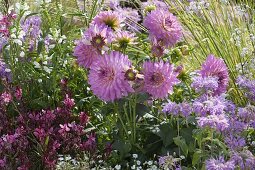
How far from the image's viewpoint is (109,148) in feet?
8.10

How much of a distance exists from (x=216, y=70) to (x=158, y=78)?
0.94 ft

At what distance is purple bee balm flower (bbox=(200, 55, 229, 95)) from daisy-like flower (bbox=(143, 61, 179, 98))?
7.2 inches

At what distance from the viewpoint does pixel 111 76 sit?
2279mm

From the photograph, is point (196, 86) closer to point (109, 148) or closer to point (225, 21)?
point (109, 148)

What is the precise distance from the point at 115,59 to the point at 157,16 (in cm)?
33

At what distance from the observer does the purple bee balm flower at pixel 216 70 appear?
2449mm

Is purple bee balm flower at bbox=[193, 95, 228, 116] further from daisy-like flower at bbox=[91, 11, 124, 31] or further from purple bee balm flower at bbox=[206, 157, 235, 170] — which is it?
daisy-like flower at bbox=[91, 11, 124, 31]

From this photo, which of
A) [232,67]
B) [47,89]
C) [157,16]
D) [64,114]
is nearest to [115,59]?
[157,16]

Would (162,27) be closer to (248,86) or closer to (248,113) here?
(248,86)

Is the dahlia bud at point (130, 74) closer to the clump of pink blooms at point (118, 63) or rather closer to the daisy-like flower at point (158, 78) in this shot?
the clump of pink blooms at point (118, 63)

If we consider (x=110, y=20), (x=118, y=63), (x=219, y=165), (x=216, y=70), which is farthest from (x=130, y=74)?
(x=219, y=165)

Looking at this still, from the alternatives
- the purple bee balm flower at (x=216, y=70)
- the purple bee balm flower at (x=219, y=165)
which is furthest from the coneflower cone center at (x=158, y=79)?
the purple bee balm flower at (x=219, y=165)

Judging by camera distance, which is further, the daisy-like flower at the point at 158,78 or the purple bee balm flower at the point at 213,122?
the daisy-like flower at the point at 158,78

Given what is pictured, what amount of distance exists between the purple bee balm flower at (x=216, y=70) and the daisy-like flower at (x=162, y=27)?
0.18m
